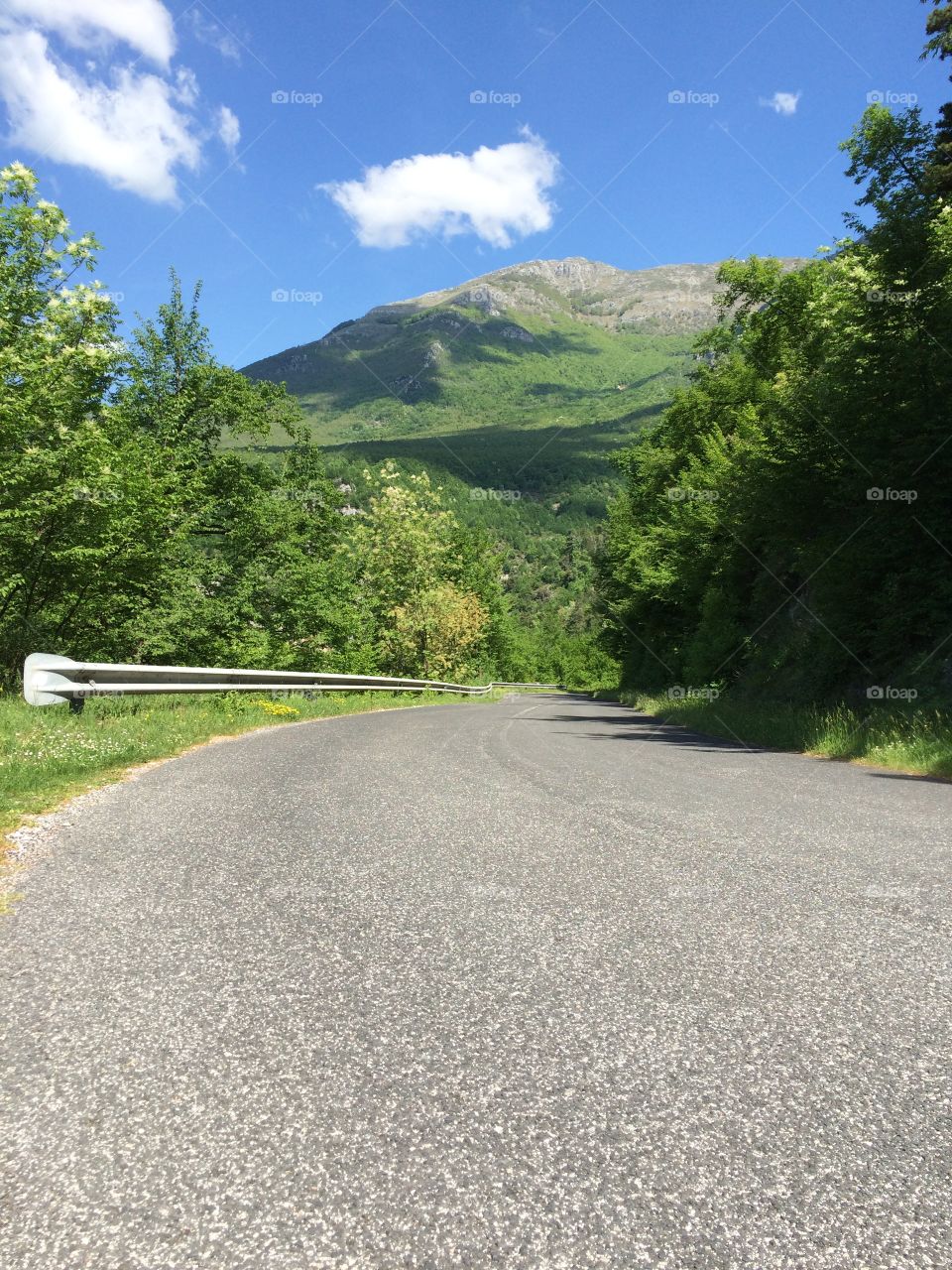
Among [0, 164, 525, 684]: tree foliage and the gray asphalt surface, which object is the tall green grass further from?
[0, 164, 525, 684]: tree foliage

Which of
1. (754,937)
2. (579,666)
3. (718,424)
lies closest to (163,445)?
(754,937)

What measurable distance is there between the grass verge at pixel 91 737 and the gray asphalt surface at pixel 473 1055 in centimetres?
151

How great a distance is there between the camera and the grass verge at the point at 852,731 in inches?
412

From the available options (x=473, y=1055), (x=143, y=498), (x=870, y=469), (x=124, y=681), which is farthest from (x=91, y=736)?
(x=870, y=469)

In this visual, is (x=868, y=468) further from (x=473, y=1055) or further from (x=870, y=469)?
(x=473, y=1055)

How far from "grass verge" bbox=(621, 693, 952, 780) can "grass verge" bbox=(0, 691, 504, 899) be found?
972 cm

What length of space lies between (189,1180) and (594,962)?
166cm

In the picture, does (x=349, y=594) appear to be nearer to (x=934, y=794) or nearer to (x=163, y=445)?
(x=163, y=445)

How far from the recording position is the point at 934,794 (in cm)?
761

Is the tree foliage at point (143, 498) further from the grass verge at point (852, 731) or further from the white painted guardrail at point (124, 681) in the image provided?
the grass verge at point (852, 731)

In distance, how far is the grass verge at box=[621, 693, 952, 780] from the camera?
10.5 meters

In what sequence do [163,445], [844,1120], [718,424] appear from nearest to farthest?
1. [844,1120]
2. [163,445]
3. [718,424]

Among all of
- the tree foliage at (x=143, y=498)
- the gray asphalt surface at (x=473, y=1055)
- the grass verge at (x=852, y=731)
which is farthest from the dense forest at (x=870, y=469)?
the tree foliage at (x=143, y=498)

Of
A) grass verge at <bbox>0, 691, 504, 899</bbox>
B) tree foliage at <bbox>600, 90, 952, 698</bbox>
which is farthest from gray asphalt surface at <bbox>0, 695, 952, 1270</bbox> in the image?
tree foliage at <bbox>600, 90, 952, 698</bbox>
